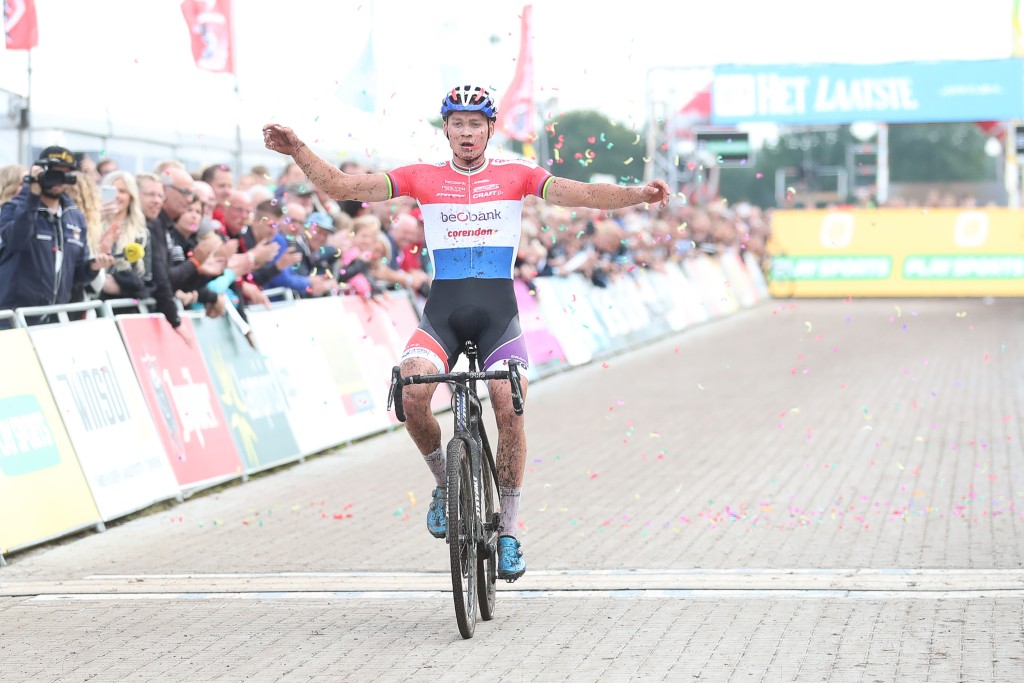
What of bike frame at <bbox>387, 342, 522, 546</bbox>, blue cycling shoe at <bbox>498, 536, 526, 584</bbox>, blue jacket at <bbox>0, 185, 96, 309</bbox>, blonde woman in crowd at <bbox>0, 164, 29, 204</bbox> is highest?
blonde woman in crowd at <bbox>0, 164, 29, 204</bbox>

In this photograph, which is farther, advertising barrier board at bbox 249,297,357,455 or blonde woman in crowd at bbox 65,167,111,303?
advertising barrier board at bbox 249,297,357,455

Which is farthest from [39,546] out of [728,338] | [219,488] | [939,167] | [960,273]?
[939,167]

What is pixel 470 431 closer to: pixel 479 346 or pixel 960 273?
pixel 479 346

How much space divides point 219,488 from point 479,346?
5.04 metres

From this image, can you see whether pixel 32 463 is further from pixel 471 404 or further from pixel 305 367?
pixel 305 367

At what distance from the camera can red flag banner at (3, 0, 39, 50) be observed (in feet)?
54.3

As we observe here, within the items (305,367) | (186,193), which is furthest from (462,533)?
(305,367)

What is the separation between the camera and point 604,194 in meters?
7.14

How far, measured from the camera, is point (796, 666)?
6078mm

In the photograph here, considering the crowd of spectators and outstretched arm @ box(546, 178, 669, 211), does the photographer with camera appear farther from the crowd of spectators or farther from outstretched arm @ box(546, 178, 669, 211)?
outstretched arm @ box(546, 178, 669, 211)

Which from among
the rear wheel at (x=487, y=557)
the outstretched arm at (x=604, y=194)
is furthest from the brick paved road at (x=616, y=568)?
the outstretched arm at (x=604, y=194)

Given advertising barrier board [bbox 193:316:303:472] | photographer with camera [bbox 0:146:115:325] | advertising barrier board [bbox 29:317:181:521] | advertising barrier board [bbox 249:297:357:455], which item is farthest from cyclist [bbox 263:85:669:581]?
advertising barrier board [bbox 249:297:357:455]

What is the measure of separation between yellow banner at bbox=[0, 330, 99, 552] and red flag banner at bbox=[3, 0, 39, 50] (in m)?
7.66

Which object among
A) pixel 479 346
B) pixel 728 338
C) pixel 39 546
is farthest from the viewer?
pixel 728 338
